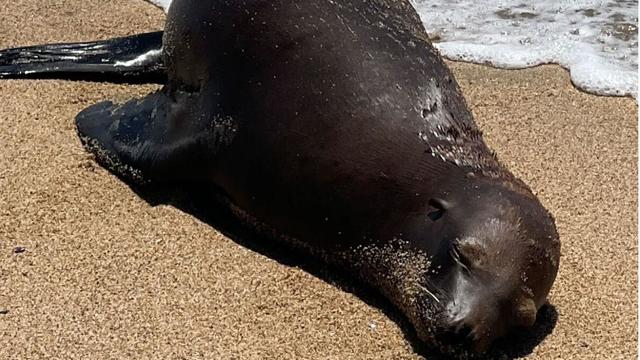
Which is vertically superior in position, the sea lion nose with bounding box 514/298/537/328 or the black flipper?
the sea lion nose with bounding box 514/298/537/328

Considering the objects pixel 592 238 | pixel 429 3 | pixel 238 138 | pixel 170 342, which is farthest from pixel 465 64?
pixel 170 342

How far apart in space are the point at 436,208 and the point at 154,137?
152cm

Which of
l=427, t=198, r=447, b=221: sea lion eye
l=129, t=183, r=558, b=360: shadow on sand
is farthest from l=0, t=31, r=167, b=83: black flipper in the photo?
l=427, t=198, r=447, b=221: sea lion eye

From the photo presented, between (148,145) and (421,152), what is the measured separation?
142 cm

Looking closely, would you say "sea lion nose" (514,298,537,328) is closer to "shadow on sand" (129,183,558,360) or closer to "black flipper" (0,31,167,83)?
"shadow on sand" (129,183,558,360)

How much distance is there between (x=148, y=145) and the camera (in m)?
4.75

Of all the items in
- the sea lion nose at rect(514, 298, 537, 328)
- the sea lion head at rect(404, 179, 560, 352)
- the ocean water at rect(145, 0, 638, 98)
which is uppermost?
the sea lion head at rect(404, 179, 560, 352)

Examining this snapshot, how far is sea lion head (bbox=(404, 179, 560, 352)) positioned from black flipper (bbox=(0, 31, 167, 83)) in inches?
95.5

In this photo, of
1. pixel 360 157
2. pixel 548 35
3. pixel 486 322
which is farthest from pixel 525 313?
pixel 548 35

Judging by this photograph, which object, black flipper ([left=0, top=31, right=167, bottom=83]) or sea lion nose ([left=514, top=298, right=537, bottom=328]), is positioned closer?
sea lion nose ([left=514, top=298, right=537, bottom=328])

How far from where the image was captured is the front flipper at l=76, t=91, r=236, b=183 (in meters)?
4.47

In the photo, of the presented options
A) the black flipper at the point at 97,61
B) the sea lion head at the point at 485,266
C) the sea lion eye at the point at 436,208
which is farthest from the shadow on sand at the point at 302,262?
the black flipper at the point at 97,61

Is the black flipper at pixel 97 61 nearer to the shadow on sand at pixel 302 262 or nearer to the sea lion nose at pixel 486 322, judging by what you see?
the shadow on sand at pixel 302 262

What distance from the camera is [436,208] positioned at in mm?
3865
